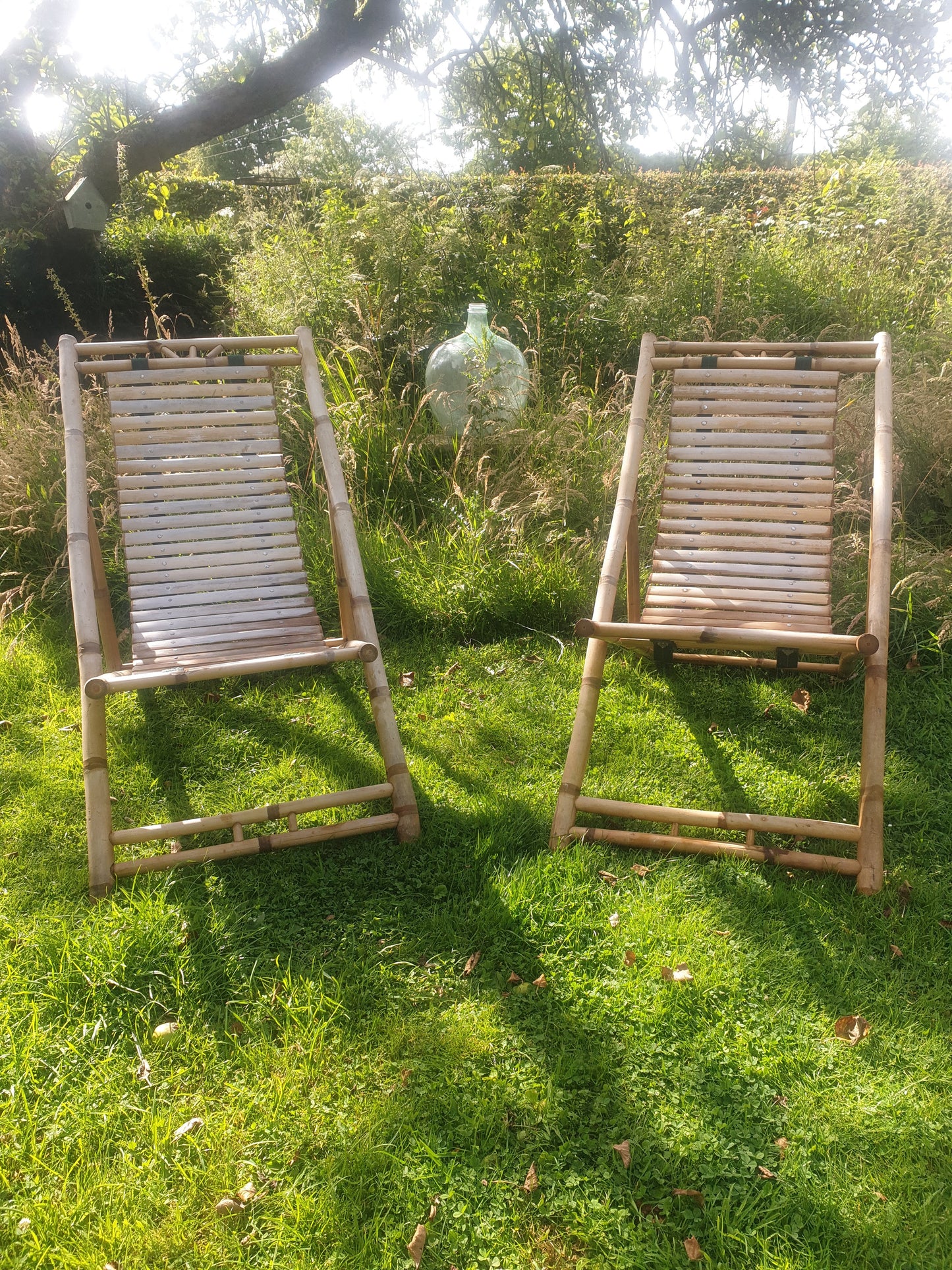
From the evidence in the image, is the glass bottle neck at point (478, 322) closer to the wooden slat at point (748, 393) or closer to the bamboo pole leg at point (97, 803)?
the wooden slat at point (748, 393)

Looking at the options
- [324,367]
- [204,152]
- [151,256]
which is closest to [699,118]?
[324,367]

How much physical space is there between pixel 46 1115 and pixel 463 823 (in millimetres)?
1267

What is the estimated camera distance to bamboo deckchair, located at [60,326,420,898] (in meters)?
2.65

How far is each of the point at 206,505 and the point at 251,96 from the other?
21.5ft

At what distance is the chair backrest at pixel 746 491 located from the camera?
2973 millimetres

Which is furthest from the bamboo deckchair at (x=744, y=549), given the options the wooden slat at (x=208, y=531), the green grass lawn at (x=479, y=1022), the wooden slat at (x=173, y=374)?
the wooden slat at (x=173, y=374)

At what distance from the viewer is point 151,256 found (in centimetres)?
810

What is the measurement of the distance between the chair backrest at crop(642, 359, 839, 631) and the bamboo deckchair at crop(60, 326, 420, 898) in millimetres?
1043

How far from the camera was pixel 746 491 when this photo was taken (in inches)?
125

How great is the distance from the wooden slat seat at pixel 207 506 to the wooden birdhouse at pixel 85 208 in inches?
193

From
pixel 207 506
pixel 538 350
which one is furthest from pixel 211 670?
pixel 538 350

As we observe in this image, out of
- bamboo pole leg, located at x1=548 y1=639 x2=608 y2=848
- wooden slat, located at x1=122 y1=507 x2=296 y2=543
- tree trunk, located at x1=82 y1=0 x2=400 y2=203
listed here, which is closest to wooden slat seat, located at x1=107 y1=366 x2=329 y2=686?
wooden slat, located at x1=122 y1=507 x2=296 y2=543

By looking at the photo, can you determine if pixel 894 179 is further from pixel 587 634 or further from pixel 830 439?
pixel 587 634

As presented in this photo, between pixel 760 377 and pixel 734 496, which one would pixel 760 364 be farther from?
pixel 734 496
